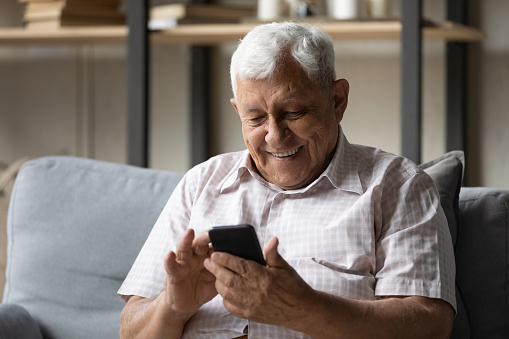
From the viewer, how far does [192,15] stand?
242cm

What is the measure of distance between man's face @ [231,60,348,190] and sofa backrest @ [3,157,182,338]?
408mm

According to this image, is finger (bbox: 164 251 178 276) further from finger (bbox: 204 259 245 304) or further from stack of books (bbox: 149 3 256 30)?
stack of books (bbox: 149 3 256 30)

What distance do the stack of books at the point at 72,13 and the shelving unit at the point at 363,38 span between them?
1.3 inches

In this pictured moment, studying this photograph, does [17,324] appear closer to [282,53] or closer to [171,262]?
[171,262]

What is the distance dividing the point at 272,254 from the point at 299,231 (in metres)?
0.30

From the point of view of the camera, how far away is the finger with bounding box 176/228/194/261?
129 cm

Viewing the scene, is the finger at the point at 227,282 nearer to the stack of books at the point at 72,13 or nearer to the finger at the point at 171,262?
the finger at the point at 171,262

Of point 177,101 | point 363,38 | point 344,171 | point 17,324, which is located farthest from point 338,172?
point 177,101

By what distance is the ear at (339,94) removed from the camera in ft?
5.04

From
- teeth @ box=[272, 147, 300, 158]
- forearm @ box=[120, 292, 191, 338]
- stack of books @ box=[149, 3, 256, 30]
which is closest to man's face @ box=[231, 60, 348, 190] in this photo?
teeth @ box=[272, 147, 300, 158]

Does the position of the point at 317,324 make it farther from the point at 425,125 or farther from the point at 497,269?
the point at 425,125

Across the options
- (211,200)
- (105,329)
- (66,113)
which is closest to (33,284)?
(105,329)

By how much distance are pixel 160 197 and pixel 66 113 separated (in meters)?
1.53

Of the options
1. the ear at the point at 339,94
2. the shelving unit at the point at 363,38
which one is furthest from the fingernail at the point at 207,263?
the shelving unit at the point at 363,38
